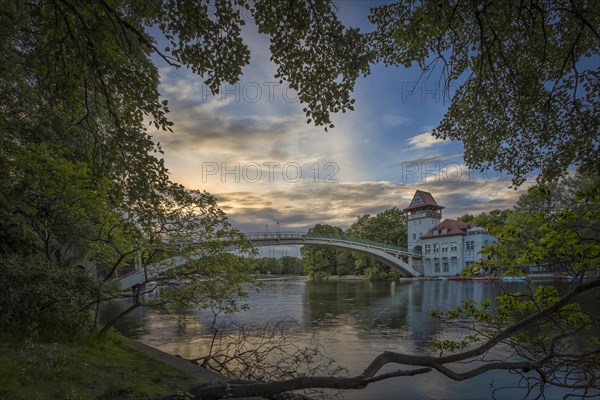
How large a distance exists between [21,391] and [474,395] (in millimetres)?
8333

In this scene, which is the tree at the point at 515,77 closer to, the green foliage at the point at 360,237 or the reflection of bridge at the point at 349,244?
the reflection of bridge at the point at 349,244

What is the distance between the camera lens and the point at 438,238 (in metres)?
65.6

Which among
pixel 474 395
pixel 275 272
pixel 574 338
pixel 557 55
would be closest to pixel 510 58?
pixel 557 55

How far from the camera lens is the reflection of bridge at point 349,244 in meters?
45.7

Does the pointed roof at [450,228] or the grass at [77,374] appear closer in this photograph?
the grass at [77,374]

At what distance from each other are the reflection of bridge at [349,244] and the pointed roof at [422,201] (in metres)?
12.1

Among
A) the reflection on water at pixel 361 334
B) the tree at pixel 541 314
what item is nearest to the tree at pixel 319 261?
the reflection on water at pixel 361 334

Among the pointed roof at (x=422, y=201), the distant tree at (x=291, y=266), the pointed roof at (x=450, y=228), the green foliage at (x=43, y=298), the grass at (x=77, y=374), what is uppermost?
the pointed roof at (x=422, y=201)

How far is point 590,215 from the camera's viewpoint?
3.64 m

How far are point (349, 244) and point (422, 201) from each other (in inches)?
1070

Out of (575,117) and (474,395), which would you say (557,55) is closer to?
(575,117)

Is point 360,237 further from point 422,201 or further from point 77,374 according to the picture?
point 77,374

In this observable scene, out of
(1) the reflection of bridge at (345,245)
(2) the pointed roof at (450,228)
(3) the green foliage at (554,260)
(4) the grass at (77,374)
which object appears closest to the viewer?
(3) the green foliage at (554,260)

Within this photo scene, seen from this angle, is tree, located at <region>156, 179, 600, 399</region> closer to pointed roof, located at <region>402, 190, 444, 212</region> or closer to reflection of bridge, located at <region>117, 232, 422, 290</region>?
reflection of bridge, located at <region>117, 232, 422, 290</region>
